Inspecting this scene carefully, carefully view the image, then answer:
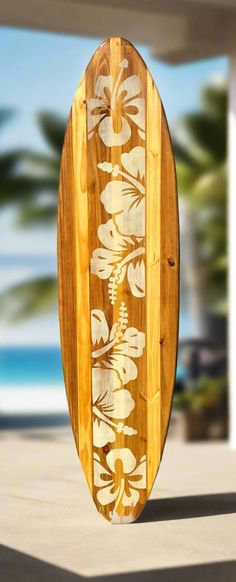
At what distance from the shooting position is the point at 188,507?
4785 millimetres

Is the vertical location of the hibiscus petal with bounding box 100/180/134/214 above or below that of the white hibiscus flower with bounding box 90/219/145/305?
above

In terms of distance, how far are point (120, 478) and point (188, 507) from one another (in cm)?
50

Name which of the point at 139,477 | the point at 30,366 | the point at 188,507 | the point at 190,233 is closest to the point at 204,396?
the point at 190,233

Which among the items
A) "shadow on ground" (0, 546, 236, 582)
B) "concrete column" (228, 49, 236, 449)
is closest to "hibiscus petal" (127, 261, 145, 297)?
"shadow on ground" (0, 546, 236, 582)

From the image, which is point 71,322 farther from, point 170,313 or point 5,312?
point 5,312

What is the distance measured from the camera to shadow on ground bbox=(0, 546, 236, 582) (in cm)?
346

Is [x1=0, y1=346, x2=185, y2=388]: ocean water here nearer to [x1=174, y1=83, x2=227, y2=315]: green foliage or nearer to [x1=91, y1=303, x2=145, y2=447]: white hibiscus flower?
[x1=174, y1=83, x2=227, y2=315]: green foliage

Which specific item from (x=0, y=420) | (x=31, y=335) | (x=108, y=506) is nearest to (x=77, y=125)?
(x=108, y=506)

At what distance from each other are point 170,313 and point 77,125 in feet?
2.60

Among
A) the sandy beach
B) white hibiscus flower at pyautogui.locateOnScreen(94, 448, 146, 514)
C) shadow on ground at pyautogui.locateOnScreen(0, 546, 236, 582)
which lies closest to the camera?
shadow on ground at pyautogui.locateOnScreen(0, 546, 236, 582)

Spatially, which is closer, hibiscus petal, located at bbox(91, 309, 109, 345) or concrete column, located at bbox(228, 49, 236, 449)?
hibiscus petal, located at bbox(91, 309, 109, 345)

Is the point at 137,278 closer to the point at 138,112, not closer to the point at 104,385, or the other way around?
the point at 104,385

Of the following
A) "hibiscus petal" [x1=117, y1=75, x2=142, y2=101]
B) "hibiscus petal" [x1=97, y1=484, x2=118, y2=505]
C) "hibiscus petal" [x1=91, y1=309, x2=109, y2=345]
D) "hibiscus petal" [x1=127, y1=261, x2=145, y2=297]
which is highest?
"hibiscus petal" [x1=117, y1=75, x2=142, y2=101]

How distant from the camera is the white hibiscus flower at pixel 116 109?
4.45 meters
